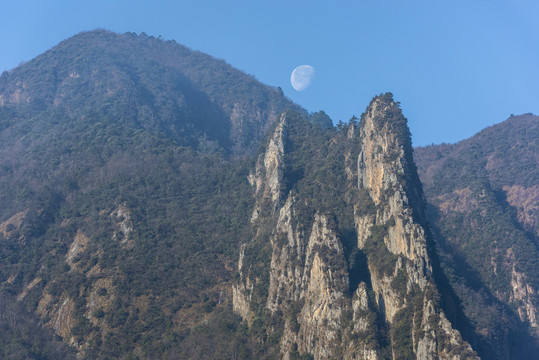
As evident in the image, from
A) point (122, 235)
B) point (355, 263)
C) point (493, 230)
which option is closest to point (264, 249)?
point (355, 263)

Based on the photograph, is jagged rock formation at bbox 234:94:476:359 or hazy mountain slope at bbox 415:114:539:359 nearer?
jagged rock formation at bbox 234:94:476:359

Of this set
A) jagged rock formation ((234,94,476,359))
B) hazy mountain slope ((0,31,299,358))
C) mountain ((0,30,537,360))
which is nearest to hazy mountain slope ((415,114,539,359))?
mountain ((0,30,537,360))

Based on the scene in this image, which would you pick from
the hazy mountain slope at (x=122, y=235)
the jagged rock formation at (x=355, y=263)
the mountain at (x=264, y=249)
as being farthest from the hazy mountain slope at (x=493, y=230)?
the hazy mountain slope at (x=122, y=235)

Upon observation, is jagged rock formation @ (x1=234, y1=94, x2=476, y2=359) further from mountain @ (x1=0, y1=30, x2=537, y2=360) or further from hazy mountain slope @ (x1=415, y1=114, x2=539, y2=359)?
hazy mountain slope @ (x1=415, y1=114, x2=539, y2=359)

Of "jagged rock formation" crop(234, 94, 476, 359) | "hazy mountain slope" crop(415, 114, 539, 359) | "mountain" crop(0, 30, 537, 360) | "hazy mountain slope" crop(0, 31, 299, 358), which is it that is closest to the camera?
"jagged rock formation" crop(234, 94, 476, 359)

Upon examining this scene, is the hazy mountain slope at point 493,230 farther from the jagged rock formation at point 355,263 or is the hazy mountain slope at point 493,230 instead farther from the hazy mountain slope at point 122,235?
the hazy mountain slope at point 122,235

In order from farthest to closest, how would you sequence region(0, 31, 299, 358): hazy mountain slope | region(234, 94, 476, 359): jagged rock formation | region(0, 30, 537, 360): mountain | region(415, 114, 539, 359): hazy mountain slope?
region(415, 114, 539, 359): hazy mountain slope → region(0, 31, 299, 358): hazy mountain slope → region(0, 30, 537, 360): mountain → region(234, 94, 476, 359): jagged rock formation
